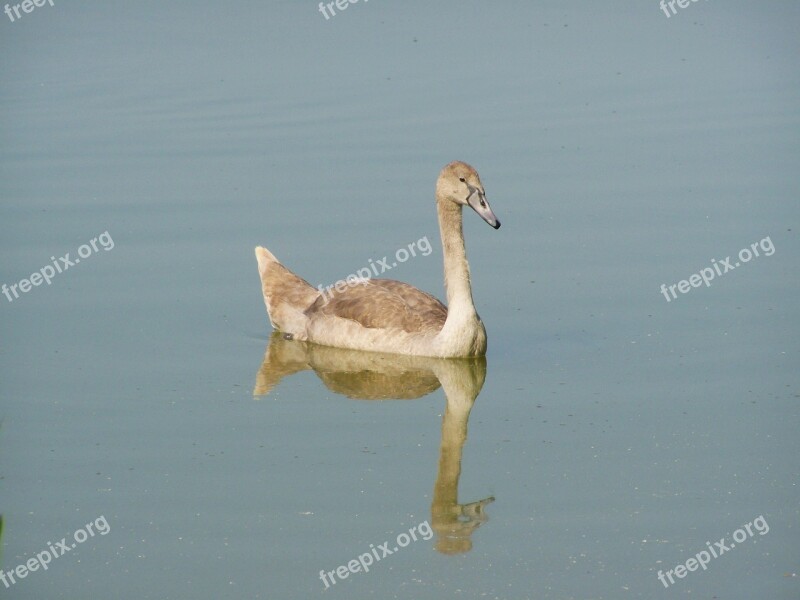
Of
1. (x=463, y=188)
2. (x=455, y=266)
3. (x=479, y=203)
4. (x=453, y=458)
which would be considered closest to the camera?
(x=453, y=458)

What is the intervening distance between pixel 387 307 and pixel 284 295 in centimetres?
99

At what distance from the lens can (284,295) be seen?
41.2ft

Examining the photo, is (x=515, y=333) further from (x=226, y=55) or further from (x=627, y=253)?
(x=226, y=55)

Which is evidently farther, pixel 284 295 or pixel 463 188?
pixel 284 295

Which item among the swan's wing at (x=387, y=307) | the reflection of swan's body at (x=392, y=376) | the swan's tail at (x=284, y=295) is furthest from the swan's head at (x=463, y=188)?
the swan's tail at (x=284, y=295)

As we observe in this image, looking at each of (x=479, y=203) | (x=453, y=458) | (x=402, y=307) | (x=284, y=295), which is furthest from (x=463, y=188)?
(x=453, y=458)

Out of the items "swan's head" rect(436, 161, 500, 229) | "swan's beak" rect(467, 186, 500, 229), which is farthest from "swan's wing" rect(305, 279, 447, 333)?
"swan's beak" rect(467, 186, 500, 229)

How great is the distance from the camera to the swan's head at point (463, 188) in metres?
11.5

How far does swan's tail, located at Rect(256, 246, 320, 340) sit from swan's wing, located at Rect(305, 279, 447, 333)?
17cm

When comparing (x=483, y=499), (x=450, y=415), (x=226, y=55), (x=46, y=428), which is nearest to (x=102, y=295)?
(x=46, y=428)

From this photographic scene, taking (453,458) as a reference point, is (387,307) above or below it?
above

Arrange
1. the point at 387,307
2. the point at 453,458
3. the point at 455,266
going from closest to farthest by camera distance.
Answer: the point at 453,458, the point at 455,266, the point at 387,307

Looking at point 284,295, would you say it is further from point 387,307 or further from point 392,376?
point 392,376

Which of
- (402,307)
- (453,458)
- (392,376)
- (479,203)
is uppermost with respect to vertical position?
(479,203)
